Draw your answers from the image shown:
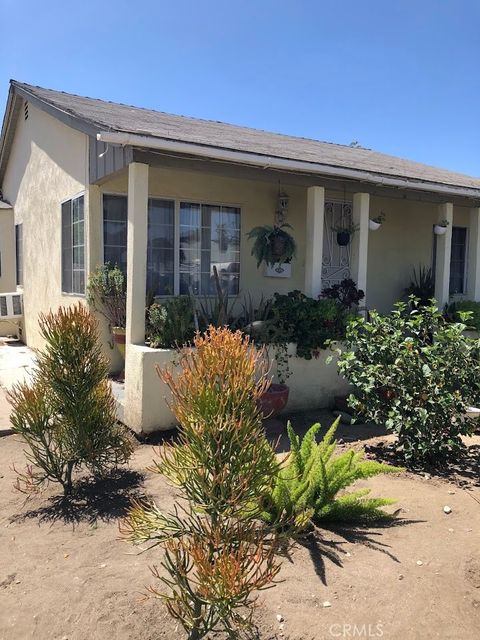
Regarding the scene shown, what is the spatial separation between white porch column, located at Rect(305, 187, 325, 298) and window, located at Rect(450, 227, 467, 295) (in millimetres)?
4947

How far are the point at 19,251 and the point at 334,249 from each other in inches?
270

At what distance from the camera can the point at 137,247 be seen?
5641 millimetres

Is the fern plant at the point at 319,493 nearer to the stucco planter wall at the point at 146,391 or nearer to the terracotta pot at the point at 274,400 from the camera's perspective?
the terracotta pot at the point at 274,400

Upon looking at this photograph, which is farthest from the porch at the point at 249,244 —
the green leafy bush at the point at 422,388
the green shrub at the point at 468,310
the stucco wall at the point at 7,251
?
the stucco wall at the point at 7,251

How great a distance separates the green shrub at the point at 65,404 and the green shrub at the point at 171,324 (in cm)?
149

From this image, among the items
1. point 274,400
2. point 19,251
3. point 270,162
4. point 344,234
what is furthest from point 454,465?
point 19,251

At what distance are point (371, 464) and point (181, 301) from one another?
3048 mm

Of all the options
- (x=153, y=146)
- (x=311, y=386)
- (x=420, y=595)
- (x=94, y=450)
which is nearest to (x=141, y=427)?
(x=94, y=450)

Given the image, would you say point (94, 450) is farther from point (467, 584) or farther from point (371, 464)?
point (467, 584)

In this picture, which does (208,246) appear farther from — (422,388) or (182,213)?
(422,388)

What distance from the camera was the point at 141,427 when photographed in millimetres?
5414

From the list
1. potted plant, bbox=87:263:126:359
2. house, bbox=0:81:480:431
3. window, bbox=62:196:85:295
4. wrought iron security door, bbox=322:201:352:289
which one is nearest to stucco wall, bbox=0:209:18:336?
house, bbox=0:81:480:431

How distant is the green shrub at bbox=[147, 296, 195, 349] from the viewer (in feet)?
18.6

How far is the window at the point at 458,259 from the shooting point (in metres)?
10.9
